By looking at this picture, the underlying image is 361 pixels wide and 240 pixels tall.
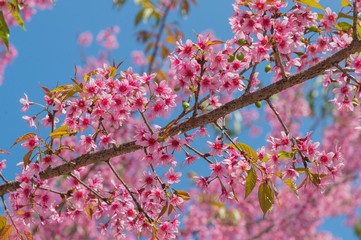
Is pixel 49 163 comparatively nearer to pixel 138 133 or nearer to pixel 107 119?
pixel 107 119

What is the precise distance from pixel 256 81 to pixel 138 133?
2.98 ft

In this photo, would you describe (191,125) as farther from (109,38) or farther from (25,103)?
(109,38)

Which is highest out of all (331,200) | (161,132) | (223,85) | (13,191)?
(331,200)

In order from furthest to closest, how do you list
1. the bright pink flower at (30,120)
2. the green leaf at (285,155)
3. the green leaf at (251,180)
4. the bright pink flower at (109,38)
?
the bright pink flower at (109,38), the bright pink flower at (30,120), the green leaf at (285,155), the green leaf at (251,180)

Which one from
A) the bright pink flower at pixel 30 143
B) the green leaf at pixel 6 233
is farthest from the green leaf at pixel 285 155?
the green leaf at pixel 6 233

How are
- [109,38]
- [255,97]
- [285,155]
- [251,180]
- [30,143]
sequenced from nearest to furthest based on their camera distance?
[251,180] → [285,155] → [255,97] → [30,143] → [109,38]

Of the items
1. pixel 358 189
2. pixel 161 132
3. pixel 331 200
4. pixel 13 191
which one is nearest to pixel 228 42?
pixel 161 132

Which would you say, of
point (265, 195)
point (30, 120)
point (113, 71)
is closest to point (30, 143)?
point (30, 120)

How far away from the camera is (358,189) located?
1227 centimetres

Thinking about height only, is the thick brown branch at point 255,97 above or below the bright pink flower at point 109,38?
below

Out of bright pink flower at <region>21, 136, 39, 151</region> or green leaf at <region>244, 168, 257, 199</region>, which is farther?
bright pink flower at <region>21, 136, 39, 151</region>

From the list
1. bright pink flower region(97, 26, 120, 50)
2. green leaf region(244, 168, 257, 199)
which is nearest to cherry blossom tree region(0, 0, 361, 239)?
green leaf region(244, 168, 257, 199)

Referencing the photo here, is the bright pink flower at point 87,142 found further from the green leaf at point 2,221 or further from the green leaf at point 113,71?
the green leaf at point 2,221

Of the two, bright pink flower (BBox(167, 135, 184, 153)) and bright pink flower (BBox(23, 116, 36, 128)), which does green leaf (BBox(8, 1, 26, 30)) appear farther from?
bright pink flower (BBox(167, 135, 184, 153))
